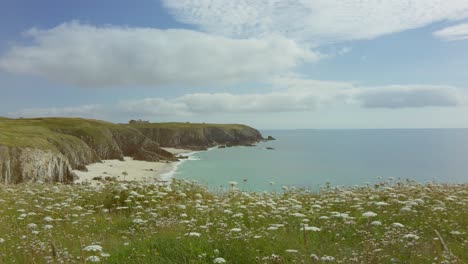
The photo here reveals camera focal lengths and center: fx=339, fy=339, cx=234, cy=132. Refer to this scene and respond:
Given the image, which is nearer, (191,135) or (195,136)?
(191,135)

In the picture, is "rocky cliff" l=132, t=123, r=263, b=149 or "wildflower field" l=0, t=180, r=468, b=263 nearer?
"wildflower field" l=0, t=180, r=468, b=263

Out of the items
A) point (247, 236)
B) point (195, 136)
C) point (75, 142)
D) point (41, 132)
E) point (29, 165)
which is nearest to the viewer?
point (247, 236)

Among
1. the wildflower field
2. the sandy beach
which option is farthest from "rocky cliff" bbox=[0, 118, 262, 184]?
the wildflower field

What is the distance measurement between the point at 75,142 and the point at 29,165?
23489 millimetres

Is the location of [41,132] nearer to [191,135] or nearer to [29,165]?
[29,165]

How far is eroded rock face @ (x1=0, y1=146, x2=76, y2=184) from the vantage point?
3494cm

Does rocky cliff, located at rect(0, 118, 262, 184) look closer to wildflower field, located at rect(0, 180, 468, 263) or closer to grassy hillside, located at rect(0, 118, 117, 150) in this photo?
grassy hillside, located at rect(0, 118, 117, 150)

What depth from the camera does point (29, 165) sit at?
37.5 metres

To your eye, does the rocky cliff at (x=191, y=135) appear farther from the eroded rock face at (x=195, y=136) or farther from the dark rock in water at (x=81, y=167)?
the dark rock in water at (x=81, y=167)

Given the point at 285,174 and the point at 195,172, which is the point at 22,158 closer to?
the point at 195,172

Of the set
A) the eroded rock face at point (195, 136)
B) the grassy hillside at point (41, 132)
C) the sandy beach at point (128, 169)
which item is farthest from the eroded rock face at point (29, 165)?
the eroded rock face at point (195, 136)

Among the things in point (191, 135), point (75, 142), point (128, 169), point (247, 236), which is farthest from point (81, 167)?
point (191, 135)

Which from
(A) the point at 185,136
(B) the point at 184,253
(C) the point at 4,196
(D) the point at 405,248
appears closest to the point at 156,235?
(B) the point at 184,253

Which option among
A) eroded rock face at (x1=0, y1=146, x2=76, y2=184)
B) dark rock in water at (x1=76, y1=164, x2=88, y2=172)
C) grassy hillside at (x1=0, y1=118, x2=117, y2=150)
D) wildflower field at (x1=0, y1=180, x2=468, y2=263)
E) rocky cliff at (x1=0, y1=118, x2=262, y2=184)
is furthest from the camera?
dark rock in water at (x1=76, y1=164, x2=88, y2=172)
